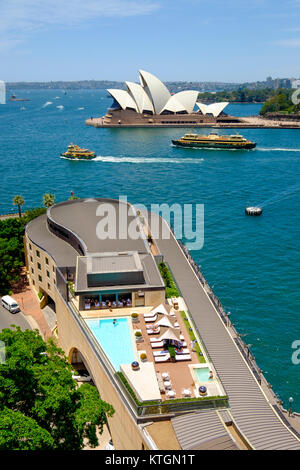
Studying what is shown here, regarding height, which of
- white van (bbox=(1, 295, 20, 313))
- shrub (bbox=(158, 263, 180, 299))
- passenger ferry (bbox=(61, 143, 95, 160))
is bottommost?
white van (bbox=(1, 295, 20, 313))

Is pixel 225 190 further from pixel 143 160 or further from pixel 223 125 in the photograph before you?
pixel 223 125

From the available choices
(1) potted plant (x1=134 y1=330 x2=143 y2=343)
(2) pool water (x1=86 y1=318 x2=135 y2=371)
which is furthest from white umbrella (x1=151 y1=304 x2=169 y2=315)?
(1) potted plant (x1=134 y1=330 x2=143 y2=343)

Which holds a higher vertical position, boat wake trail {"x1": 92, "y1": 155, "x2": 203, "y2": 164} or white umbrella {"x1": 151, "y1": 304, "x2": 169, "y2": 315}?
boat wake trail {"x1": 92, "y1": 155, "x2": 203, "y2": 164}

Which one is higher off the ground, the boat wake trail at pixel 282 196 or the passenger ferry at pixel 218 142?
the passenger ferry at pixel 218 142

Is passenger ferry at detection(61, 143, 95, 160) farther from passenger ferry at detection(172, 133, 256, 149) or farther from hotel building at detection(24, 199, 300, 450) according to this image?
hotel building at detection(24, 199, 300, 450)

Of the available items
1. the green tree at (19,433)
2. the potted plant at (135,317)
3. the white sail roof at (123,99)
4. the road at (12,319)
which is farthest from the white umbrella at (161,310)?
the white sail roof at (123,99)

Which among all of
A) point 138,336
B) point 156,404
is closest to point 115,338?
point 138,336

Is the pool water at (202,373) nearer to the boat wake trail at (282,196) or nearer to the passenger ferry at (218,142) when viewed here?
the boat wake trail at (282,196)
